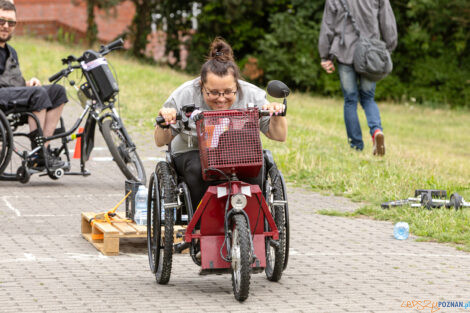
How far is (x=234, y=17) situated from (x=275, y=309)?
80.0 feet

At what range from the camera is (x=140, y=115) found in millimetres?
14844

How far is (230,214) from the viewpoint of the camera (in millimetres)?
5066

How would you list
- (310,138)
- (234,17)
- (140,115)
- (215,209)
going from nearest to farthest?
(215,209) → (310,138) → (140,115) → (234,17)

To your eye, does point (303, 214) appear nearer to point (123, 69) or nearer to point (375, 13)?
point (375, 13)

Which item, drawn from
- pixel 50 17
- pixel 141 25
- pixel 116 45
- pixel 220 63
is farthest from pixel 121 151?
pixel 50 17

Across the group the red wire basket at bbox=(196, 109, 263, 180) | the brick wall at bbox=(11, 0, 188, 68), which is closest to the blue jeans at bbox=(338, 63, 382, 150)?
the red wire basket at bbox=(196, 109, 263, 180)

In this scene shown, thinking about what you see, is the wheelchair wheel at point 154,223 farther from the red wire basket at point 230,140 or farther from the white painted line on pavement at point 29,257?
the white painted line on pavement at point 29,257

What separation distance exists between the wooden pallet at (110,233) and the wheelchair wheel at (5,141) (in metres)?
1.93

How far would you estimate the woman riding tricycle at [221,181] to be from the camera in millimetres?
5012

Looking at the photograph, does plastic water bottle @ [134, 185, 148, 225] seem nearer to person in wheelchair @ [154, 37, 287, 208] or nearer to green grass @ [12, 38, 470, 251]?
person in wheelchair @ [154, 37, 287, 208]

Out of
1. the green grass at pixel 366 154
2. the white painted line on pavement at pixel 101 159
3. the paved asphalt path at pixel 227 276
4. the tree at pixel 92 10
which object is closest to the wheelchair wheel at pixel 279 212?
the paved asphalt path at pixel 227 276

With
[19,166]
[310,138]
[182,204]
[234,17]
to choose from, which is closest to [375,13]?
[310,138]

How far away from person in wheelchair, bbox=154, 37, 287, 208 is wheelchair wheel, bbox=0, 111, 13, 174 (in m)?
3.32

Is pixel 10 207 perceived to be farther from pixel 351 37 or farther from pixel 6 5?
pixel 351 37
